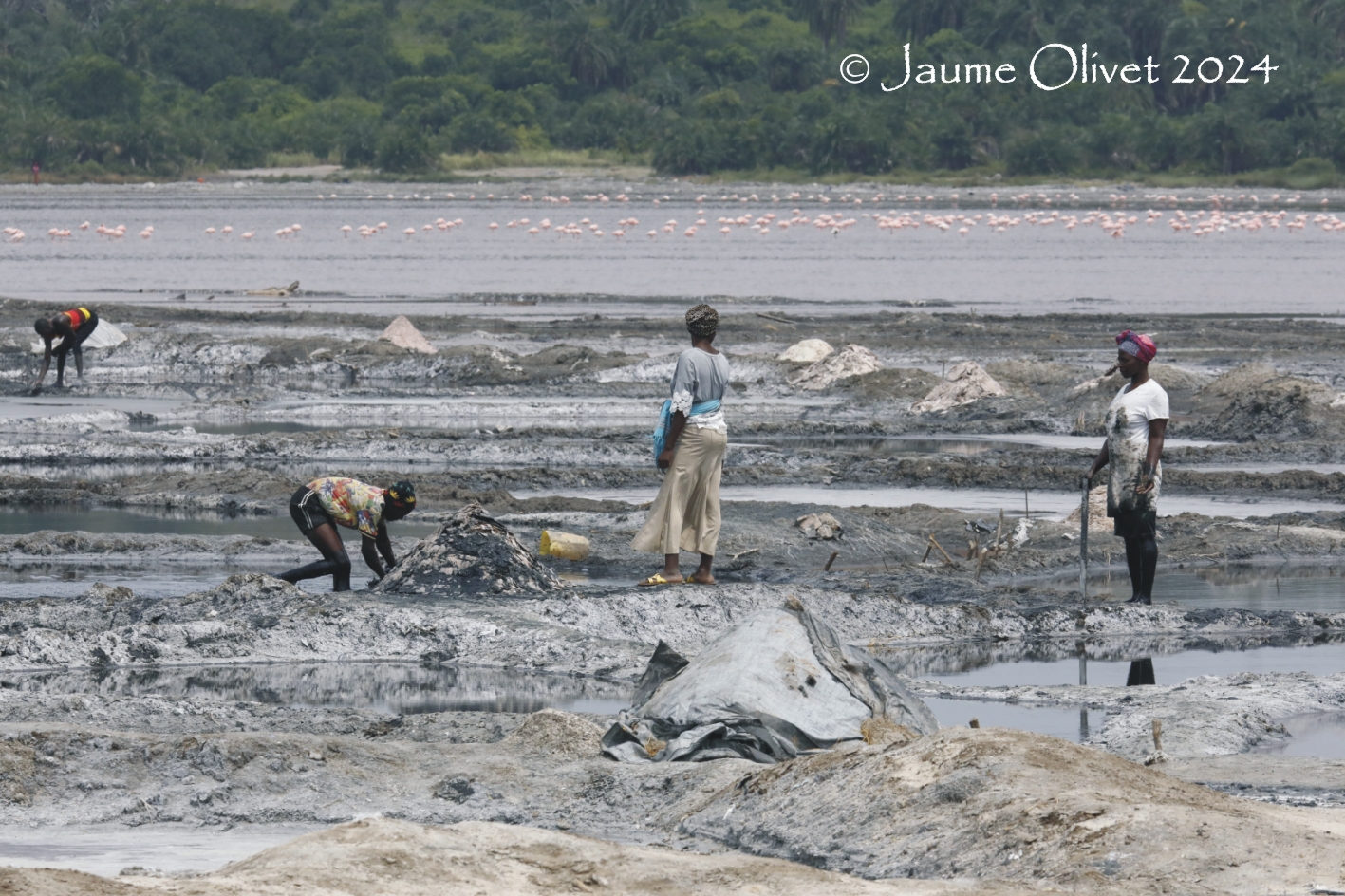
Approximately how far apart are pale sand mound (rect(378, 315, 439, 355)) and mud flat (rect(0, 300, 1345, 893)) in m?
2.38

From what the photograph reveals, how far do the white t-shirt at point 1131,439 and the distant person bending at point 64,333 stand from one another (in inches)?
571

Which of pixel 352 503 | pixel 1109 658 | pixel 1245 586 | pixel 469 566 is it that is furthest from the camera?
pixel 1245 586

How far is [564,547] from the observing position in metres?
12.8

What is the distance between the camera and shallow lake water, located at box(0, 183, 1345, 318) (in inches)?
1442

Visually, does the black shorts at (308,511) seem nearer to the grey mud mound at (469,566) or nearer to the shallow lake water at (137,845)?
the grey mud mound at (469,566)

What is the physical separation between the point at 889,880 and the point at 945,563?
22.2 feet

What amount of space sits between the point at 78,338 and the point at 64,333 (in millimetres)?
321

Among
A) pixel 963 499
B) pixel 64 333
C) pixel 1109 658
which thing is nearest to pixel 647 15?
pixel 64 333

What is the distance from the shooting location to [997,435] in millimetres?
19469

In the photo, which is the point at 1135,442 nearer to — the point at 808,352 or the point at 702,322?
the point at 702,322

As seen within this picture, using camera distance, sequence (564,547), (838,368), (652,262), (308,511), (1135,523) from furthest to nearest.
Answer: (652,262), (838,368), (564,547), (308,511), (1135,523)

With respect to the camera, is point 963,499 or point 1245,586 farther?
point 963,499

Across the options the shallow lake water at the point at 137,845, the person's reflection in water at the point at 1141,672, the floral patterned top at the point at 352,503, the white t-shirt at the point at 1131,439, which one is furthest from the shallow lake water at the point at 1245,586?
the shallow lake water at the point at 137,845

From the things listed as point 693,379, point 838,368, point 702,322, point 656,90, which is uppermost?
point 656,90
